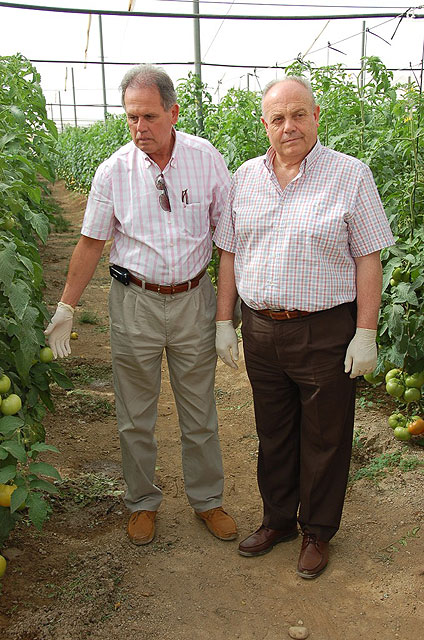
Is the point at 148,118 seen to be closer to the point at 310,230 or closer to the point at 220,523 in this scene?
the point at 310,230

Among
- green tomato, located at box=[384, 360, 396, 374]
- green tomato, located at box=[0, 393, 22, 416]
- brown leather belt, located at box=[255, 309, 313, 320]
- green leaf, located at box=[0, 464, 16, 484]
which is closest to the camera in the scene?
green leaf, located at box=[0, 464, 16, 484]

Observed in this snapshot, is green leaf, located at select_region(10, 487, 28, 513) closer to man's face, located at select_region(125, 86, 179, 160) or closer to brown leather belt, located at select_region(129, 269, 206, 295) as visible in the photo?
brown leather belt, located at select_region(129, 269, 206, 295)

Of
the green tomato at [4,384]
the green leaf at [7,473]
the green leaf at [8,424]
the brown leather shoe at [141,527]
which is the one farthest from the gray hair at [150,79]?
the brown leather shoe at [141,527]

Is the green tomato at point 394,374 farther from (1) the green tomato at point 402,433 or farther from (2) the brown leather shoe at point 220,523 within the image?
(2) the brown leather shoe at point 220,523

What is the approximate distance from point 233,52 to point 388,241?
12713 mm

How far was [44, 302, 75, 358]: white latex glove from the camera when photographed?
7.93 ft

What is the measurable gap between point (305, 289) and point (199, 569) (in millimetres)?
1120

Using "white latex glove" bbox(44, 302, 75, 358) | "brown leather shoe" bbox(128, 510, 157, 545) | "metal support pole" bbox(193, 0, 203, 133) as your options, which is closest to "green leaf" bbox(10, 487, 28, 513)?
"white latex glove" bbox(44, 302, 75, 358)

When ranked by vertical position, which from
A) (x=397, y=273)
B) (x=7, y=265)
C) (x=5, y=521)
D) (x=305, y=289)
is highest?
(x=7, y=265)

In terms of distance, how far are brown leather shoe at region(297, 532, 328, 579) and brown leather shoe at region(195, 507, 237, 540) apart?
0.31 metres

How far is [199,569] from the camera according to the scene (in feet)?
8.03

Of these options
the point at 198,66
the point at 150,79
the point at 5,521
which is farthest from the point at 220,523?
the point at 198,66

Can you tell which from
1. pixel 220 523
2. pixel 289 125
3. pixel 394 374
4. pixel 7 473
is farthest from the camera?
pixel 394 374

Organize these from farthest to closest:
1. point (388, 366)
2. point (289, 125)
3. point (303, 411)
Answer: point (388, 366) < point (303, 411) < point (289, 125)
